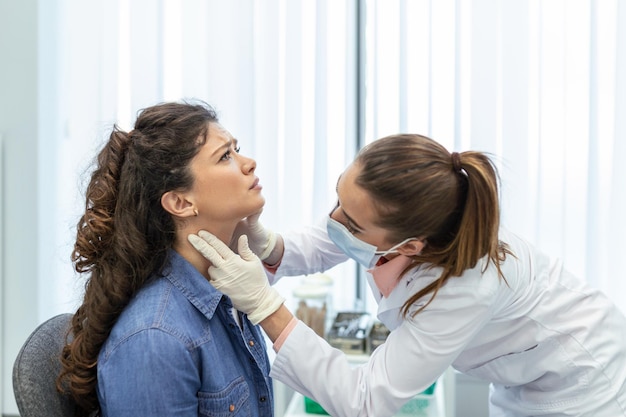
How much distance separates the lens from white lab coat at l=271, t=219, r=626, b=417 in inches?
47.9

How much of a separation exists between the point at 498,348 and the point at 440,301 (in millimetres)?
226

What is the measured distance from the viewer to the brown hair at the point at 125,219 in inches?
45.3

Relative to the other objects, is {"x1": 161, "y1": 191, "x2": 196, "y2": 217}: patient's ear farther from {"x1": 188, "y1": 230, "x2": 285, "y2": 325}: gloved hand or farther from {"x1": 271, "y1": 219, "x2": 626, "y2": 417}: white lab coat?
{"x1": 271, "y1": 219, "x2": 626, "y2": 417}: white lab coat

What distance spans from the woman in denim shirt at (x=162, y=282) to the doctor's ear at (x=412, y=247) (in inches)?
12.3

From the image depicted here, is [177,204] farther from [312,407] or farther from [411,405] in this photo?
[411,405]

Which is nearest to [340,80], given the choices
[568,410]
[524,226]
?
[524,226]

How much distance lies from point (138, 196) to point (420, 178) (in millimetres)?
542

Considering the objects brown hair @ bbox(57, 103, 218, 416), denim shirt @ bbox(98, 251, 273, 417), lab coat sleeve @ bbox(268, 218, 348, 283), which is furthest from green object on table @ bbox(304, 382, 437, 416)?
brown hair @ bbox(57, 103, 218, 416)

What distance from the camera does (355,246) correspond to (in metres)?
1.31

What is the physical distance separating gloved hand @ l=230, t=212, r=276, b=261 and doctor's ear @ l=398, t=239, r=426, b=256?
1.23 ft

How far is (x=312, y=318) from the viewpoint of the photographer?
2.12 metres

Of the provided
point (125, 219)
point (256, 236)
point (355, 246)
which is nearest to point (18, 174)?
point (256, 236)

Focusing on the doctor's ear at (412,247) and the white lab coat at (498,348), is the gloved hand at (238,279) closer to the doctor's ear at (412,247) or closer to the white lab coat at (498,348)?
the white lab coat at (498,348)

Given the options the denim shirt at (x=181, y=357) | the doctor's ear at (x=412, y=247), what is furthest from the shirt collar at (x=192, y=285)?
the doctor's ear at (x=412, y=247)
